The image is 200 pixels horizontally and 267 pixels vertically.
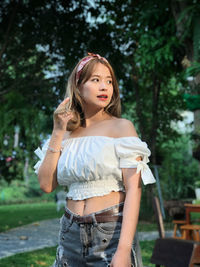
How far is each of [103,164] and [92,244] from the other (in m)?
0.37

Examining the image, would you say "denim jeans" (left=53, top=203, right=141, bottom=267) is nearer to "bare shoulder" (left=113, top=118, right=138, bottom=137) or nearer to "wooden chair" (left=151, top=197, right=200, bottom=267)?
"bare shoulder" (left=113, top=118, right=138, bottom=137)

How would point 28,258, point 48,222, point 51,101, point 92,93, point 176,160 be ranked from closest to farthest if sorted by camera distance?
1. point 92,93
2. point 28,258
3. point 51,101
4. point 48,222
5. point 176,160

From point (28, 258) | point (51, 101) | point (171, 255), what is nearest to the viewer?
point (171, 255)

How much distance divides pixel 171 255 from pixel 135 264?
132 centimetres

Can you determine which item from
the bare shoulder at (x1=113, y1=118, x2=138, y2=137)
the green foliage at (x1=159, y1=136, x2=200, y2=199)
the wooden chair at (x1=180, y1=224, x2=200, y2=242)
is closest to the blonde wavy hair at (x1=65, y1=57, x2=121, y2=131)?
the bare shoulder at (x1=113, y1=118, x2=138, y2=137)

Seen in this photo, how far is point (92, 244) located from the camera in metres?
1.88

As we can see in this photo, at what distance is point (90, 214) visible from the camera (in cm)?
192

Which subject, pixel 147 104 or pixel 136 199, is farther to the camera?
pixel 147 104

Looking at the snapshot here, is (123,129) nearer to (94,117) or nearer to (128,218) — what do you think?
(94,117)

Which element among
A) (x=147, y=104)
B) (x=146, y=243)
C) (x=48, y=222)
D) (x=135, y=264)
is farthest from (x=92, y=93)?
(x=147, y=104)

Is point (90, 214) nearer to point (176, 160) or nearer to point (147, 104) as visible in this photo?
point (147, 104)

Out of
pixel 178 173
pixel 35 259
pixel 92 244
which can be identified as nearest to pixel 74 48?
pixel 35 259

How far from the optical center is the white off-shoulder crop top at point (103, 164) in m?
1.95

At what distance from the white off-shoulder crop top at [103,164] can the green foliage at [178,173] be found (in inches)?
563
